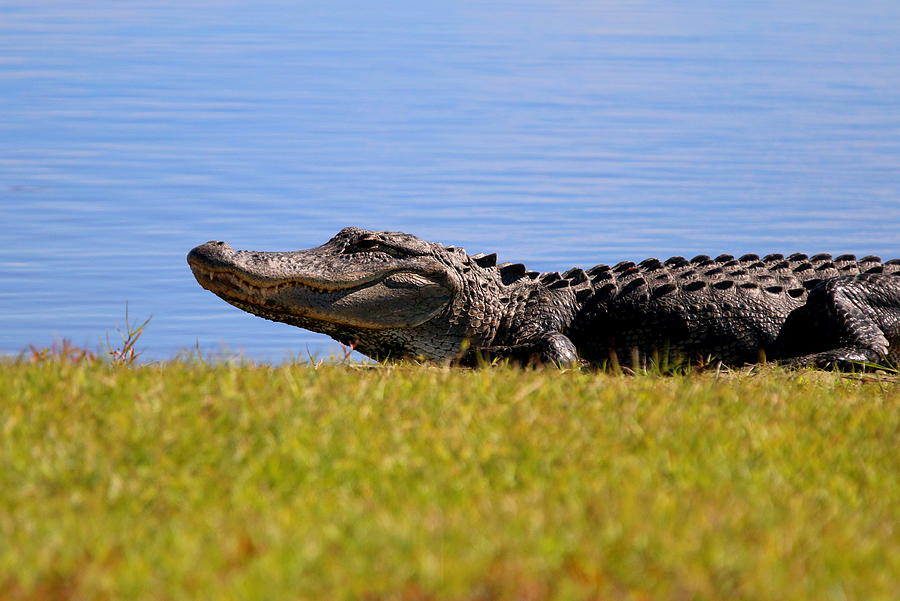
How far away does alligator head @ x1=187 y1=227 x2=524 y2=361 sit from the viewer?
26.2 feet

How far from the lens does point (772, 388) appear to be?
617 centimetres

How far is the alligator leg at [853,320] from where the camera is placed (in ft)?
27.2

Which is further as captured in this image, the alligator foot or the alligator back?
the alligator back

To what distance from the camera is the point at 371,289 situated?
8.38 meters

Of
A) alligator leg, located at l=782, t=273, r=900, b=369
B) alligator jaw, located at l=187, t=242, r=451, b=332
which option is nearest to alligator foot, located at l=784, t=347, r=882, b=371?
alligator leg, located at l=782, t=273, r=900, b=369

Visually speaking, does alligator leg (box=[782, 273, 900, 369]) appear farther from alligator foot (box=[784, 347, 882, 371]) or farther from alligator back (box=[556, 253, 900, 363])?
alligator back (box=[556, 253, 900, 363])

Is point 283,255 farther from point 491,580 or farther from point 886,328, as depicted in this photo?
point 491,580

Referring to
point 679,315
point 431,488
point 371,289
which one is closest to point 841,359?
point 679,315

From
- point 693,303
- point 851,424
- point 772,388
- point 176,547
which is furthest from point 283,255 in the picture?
point 176,547

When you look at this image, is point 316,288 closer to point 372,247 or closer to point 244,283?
point 244,283

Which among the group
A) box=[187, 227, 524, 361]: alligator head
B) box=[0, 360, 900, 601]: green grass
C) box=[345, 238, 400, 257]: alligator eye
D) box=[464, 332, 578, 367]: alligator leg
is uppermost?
box=[345, 238, 400, 257]: alligator eye

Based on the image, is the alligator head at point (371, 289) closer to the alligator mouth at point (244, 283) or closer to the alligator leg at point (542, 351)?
the alligator mouth at point (244, 283)

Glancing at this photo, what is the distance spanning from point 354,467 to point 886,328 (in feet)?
18.4

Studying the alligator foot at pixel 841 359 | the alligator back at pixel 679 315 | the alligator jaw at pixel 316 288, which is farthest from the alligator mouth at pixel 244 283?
the alligator foot at pixel 841 359
